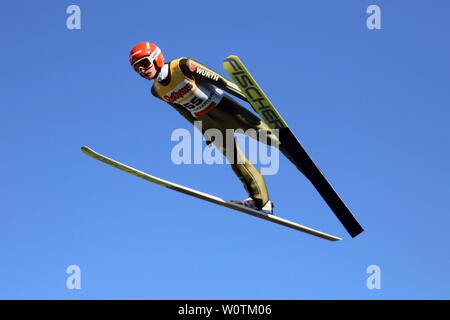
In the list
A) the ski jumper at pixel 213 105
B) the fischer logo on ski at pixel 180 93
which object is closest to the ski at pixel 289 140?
the ski jumper at pixel 213 105

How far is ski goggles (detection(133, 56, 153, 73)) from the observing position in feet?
31.2

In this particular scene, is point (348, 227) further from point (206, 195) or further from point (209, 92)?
point (209, 92)

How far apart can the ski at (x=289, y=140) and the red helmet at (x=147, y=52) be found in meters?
1.08

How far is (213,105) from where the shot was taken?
33.0 ft

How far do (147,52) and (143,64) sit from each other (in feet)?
0.60

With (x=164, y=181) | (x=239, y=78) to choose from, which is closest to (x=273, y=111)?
(x=239, y=78)

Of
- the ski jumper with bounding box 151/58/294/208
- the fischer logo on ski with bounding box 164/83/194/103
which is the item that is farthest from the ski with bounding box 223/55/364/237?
the fischer logo on ski with bounding box 164/83/194/103

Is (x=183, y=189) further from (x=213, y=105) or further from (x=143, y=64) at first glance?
(x=143, y=64)

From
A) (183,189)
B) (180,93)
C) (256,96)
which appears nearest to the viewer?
(256,96)

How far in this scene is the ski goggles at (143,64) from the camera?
951 cm

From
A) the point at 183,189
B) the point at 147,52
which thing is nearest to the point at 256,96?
the point at 147,52

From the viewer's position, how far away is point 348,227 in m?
11.0

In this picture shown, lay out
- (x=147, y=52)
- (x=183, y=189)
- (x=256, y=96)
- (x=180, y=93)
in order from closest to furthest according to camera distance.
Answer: (x=256, y=96), (x=147, y=52), (x=180, y=93), (x=183, y=189)

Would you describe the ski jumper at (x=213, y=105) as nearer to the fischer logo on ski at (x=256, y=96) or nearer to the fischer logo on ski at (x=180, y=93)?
the fischer logo on ski at (x=180, y=93)
